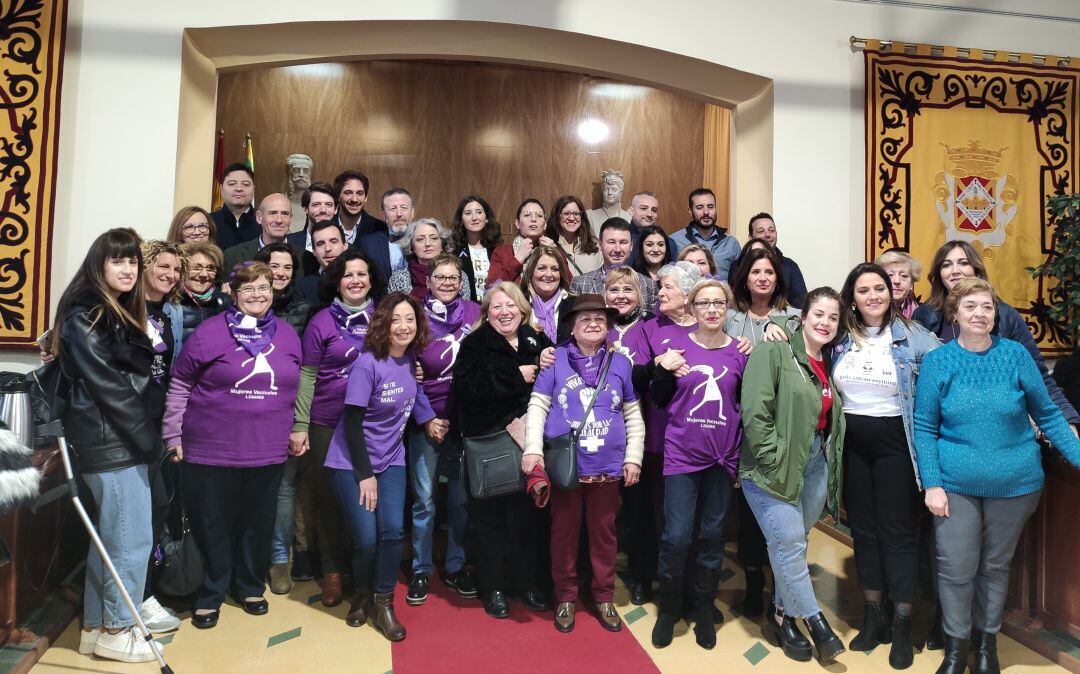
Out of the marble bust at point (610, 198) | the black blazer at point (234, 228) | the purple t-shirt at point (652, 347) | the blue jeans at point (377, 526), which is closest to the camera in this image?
the blue jeans at point (377, 526)

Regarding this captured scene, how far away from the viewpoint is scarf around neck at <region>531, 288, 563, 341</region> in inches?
136

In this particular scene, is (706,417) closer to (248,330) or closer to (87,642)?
(248,330)

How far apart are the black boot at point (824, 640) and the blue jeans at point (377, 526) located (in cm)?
160

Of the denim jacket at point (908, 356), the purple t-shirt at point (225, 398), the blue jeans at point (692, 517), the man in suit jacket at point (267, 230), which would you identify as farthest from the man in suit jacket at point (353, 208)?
the denim jacket at point (908, 356)

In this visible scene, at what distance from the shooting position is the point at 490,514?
10.3 feet

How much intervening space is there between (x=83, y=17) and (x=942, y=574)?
16.6 feet

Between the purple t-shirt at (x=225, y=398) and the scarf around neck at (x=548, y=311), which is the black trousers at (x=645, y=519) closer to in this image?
the scarf around neck at (x=548, y=311)

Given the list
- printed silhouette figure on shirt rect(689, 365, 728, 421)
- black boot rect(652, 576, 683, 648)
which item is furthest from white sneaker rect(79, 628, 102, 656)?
printed silhouette figure on shirt rect(689, 365, 728, 421)

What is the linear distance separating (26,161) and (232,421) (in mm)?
2240

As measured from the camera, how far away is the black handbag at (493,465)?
9.75ft

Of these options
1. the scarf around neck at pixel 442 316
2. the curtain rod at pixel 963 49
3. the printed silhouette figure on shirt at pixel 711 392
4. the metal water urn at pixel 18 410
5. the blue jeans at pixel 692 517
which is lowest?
the blue jeans at pixel 692 517

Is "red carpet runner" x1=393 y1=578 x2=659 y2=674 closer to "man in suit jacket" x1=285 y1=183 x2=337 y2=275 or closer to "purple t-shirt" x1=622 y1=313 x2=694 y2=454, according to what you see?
"purple t-shirt" x1=622 y1=313 x2=694 y2=454

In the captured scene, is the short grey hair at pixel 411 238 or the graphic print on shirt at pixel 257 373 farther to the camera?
the short grey hair at pixel 411 238

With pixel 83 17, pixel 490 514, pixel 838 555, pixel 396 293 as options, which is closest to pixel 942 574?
pixel 838 555
